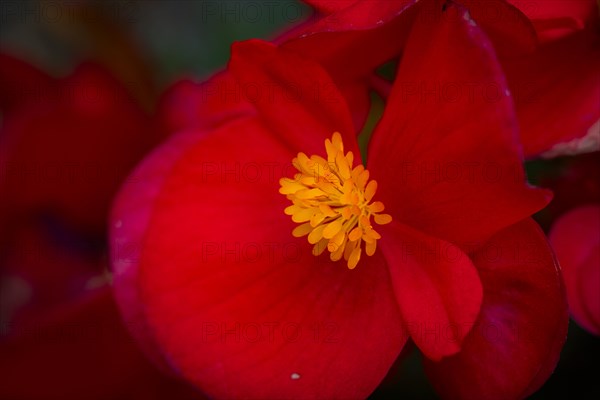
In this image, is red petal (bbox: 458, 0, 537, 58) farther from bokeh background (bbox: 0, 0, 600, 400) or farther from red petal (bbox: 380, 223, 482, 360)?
bokeh background (bbox: 0, 0, 600, 400)

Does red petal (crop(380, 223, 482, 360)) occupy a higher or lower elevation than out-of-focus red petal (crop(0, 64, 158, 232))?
lower

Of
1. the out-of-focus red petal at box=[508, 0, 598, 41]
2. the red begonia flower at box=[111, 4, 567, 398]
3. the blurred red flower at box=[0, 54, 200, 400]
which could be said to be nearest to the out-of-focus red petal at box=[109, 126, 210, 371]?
the red begonia flower at box=[111, 4, 567, 398]

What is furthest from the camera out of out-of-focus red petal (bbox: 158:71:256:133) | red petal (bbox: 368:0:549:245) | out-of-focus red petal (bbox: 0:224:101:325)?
out-of-focus red petal (bbox: 0:224:101:325)

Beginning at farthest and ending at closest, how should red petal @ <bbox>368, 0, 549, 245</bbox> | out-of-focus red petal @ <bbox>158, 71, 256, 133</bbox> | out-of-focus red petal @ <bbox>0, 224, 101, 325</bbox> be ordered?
out-of-focus red petal @ <bbox>0, 224, 101, 325</bbox>, out-of-focus red petal @ <bbox>158, 71, 256, 133</bbox>, red petal @ <bbox>368, 0, 549, 245</bbox>

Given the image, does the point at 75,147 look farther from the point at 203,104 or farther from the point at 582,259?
the point at 582,259

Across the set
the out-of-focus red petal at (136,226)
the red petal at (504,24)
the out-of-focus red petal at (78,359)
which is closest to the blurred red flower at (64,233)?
the out-of-focus red petal at (78,359)

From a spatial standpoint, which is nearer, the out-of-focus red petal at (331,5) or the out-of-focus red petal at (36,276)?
the out-of-focus red petal at (331,5)

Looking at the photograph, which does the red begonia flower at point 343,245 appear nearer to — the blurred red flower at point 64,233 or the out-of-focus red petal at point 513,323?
the out-of-focus red petal at point 513,323
